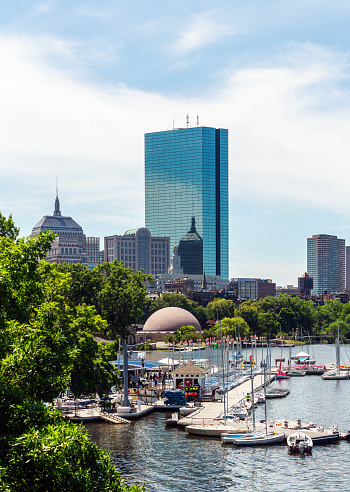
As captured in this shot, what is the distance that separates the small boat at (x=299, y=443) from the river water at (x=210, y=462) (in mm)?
834

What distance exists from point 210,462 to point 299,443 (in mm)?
8720

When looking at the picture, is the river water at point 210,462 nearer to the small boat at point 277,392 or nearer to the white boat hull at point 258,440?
the white boat hull at point 258,440

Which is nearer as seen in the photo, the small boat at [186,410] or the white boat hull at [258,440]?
the white boat hull at [258,440]

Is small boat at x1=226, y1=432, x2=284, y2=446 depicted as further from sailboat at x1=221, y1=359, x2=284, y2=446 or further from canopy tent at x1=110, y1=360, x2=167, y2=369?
canopy tent at x1=110, y1=360, x2=167, y2=369

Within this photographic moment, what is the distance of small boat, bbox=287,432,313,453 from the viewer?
56656 millimetres

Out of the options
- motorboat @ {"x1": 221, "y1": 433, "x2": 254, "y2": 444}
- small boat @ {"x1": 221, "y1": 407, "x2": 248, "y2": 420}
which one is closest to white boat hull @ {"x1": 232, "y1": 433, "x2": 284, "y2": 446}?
motorboat @ {"x1": 221, "y1": 433, "x2": 254, "y2": 444}

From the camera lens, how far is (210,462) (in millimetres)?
52875

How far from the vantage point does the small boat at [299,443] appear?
5666 cm

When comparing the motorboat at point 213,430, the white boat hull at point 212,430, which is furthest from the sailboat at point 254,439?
the white boat hull at point 212,430

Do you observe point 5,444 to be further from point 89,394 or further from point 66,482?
point 89,394

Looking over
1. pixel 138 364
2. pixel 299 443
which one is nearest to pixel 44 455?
pixel 299 443

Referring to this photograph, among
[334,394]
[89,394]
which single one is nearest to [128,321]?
[89,394]

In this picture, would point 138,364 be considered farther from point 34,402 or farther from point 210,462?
point 34,402

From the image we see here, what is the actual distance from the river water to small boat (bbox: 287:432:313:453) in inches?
32.8
